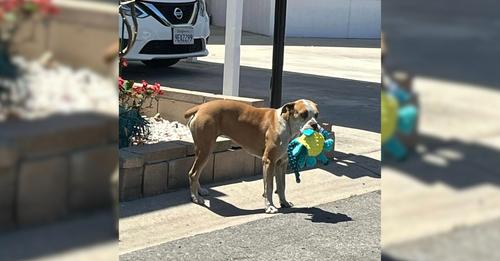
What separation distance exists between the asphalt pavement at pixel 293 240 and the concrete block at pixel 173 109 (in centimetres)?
179

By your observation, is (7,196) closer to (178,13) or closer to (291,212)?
(291,212)

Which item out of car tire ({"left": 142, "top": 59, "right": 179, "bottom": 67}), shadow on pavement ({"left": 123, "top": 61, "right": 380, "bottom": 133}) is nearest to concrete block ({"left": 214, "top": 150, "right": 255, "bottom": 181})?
shadow on pavement ({"left": 123, "top": 61, "right": 380, "bottom": 133})

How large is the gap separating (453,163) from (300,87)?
32.2ft

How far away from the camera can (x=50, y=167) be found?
750mm

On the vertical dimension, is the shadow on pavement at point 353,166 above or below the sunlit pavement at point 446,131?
below

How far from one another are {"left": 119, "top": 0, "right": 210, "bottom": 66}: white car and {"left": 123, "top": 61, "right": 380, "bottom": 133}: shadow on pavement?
41cm

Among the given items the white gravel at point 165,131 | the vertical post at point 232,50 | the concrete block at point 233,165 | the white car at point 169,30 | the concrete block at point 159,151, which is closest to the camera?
the concrete block at point 159,151

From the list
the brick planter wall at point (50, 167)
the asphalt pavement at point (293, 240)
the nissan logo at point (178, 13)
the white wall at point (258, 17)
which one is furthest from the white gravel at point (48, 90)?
the white wall at point (258, 17)

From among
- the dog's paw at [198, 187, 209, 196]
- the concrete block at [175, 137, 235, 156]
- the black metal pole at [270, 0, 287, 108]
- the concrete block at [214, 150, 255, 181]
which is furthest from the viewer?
the black metal pole at [270, 0, 287, 108]

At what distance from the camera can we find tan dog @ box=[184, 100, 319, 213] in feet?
15.9

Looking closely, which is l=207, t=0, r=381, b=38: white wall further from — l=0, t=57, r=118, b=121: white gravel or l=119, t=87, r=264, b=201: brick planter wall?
l=0, t=57, r=118, b=121: white gravel

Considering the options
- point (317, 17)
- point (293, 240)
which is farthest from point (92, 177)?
point (317, 17)

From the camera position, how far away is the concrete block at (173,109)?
635 centimetres

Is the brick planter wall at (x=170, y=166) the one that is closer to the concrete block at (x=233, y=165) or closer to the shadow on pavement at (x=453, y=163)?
the concrete block at (x=233, y=165)
